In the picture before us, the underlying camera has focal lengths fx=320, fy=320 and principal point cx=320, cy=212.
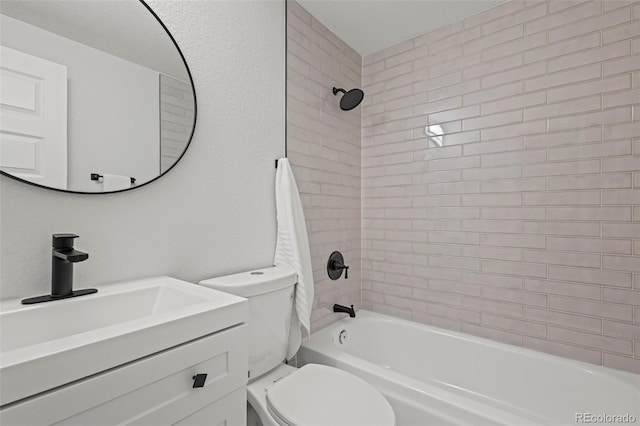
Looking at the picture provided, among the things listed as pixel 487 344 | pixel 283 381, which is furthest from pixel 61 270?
pixel 487 344

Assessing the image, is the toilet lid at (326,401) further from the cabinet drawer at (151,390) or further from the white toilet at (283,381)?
the cabinet drawer at (151,390)

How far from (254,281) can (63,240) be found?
651mm

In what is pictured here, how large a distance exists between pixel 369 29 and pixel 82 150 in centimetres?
182

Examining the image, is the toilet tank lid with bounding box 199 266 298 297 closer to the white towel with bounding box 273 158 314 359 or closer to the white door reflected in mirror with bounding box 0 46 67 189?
the white towel with bounding box 273 158 314 359

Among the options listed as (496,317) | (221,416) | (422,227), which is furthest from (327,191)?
(221,416)

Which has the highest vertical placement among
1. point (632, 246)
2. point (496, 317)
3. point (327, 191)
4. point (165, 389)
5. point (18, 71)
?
point (18, 71)

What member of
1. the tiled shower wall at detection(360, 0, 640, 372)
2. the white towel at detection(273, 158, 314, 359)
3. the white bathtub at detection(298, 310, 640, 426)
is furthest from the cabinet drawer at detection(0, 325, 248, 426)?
the tiled shower wall at detection(360, 0, 640, 372)

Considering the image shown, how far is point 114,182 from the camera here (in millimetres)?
1093

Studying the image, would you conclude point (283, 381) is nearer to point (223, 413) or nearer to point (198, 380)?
point (223, 413)

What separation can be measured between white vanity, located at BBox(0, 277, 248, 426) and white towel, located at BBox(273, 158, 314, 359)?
580 millimetres

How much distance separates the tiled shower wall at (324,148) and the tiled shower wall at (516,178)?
161mm

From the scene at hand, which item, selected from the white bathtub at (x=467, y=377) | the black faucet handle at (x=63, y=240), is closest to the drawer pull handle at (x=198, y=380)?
the black faucet handle at (x=63, y=240)

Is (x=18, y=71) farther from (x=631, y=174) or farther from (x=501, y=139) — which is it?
(x=631, y=174)

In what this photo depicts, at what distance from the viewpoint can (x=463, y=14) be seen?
1.94 metres
